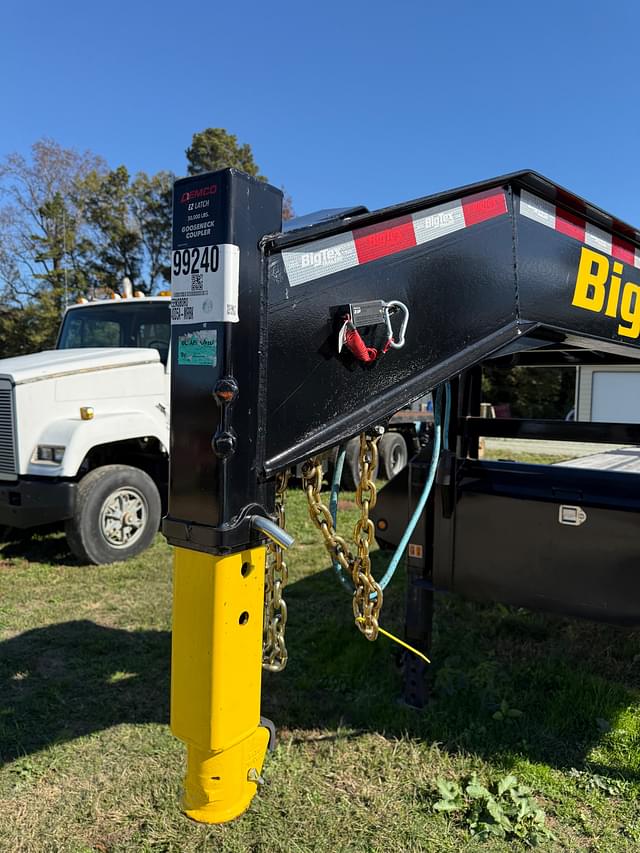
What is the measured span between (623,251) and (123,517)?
4325 millimetres

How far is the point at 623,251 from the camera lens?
7.94ft

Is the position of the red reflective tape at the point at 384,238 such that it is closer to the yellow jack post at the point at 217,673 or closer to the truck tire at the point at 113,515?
the yellow jack post at the point at 217,673

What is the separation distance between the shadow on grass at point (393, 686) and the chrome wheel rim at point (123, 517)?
135 cm

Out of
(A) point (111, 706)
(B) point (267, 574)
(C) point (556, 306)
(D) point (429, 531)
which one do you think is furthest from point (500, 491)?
(A) point (111, 706)

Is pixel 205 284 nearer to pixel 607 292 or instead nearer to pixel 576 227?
pixel 576 227

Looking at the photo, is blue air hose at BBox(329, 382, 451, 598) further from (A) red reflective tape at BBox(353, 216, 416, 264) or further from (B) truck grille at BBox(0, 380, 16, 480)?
(B) truck grille at BBox(0, 380, 16, 480)

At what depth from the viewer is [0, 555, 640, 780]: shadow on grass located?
276cm

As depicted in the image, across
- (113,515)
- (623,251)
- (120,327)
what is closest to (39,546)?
(113,515)

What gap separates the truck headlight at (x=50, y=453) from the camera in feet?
16.5

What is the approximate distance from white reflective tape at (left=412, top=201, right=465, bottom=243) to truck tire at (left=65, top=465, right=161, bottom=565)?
411 cm

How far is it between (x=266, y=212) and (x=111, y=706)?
2.56m

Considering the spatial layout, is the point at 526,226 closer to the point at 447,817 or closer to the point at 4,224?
the point at 447,817

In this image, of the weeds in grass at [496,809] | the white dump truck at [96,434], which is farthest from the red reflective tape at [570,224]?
the white dump truck at [96,434]

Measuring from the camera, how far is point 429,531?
9.86 feet
